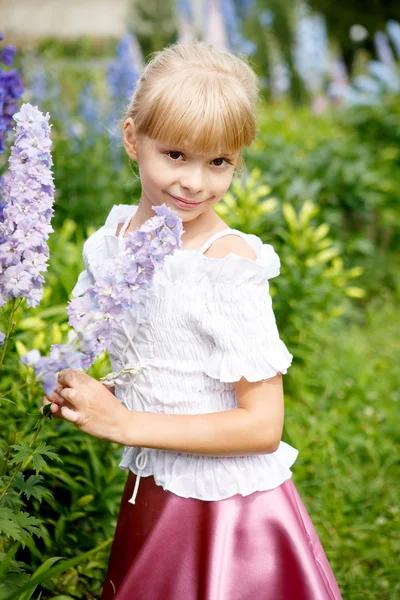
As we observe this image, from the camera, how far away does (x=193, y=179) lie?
4.85ft

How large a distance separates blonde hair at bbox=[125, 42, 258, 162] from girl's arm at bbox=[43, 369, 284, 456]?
477 millimetres

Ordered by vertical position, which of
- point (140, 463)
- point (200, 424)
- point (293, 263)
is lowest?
point (293, 263)

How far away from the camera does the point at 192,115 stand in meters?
1.43

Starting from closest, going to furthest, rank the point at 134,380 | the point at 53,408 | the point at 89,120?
the point at 53,408 → the point at 134,380 → the point at 89,120

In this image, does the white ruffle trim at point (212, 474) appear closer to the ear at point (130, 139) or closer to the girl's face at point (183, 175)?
the girl's face at point (183, 175)

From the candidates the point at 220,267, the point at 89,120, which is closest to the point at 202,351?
the point at 220,267

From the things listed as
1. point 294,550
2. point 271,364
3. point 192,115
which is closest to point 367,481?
point 294,550

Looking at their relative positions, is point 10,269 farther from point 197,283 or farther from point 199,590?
point 199,590

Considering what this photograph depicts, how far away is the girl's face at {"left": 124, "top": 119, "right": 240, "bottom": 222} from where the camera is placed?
4.87 feet

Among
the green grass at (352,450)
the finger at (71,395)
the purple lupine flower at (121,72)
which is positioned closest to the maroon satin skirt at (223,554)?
the finger at (71,395)

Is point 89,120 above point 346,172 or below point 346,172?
above

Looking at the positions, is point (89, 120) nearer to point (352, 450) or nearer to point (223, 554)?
point (352, 450)

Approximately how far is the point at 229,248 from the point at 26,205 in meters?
0.42

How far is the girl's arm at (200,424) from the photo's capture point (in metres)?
1.37
